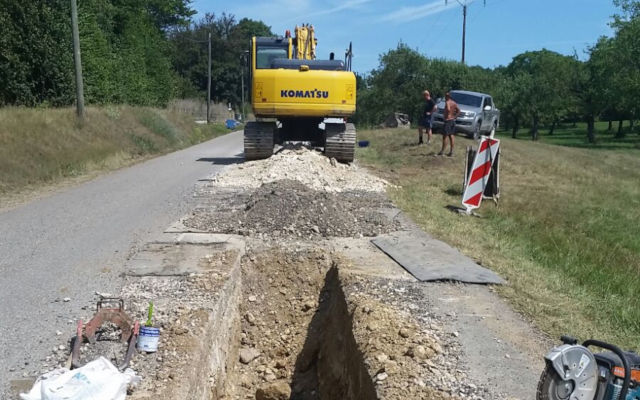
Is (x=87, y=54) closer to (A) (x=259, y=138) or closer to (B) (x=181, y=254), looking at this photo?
(A) (x=259, y=138)

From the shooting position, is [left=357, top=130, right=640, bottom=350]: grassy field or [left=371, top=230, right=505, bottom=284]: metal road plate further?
[left=371, top=230, right=505, bottom=284]: metal road plate

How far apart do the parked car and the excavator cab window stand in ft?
26.1

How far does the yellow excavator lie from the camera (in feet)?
46.0

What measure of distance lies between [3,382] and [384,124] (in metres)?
32.5

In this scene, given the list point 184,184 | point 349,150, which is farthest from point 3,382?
point 349,150

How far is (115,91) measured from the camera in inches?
1046

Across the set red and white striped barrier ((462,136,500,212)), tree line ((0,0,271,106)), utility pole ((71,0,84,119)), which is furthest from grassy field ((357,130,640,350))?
Answer: tree line ((0,0,271,106))

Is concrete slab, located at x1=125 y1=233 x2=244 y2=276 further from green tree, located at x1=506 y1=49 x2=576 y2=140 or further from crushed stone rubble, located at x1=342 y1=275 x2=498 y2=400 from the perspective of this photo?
green tree, located at x1=506 y1=49 x2=576 y2=140

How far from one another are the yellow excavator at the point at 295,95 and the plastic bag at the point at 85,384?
1109 centimetres

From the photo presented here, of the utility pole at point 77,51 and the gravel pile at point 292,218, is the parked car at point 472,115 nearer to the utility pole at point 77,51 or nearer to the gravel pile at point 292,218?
the utility pole at point 77,51

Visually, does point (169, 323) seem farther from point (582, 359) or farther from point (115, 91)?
point (115, 91)

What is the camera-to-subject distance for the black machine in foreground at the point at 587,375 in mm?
2617

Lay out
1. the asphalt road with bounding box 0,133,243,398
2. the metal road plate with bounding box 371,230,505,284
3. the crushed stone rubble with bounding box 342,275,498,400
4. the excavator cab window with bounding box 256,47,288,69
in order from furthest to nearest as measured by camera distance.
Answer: the excavator cab window with bounding box 256,47,288,69
the metal road plate with bounding box 371,230,505,284
the asphalt road with bounding box 0,133,243,398
the crushed stone rubble with bounding box 342,275,498,400

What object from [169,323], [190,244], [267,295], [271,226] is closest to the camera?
[169,323]
